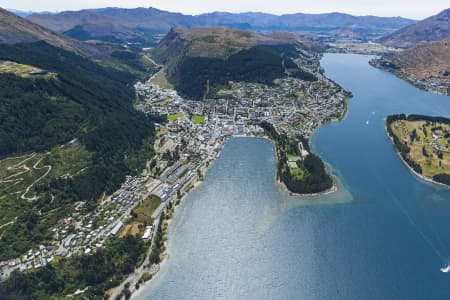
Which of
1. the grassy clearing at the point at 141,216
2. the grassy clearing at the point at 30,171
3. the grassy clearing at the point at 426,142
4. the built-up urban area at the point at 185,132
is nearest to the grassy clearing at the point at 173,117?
the built-up urban area at the point at 185,132

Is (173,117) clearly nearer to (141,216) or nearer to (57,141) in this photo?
(57,141)

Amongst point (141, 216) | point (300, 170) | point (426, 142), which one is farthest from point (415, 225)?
point (141, 216)

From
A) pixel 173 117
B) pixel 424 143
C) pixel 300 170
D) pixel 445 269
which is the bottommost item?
pixel 445 269

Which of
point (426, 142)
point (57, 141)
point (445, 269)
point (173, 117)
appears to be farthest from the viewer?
point (173, 117)

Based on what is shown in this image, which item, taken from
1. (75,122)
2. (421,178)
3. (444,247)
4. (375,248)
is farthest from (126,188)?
(421,178)

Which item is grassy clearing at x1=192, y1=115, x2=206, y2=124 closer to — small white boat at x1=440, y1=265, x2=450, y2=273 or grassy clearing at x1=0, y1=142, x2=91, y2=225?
grassy clearing at x1=0, y1=142, x2=91, y2=225

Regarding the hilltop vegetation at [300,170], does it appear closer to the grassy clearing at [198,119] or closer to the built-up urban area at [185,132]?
the built-up urban area at [185,132]

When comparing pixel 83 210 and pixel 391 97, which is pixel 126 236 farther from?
pixel 391 97
